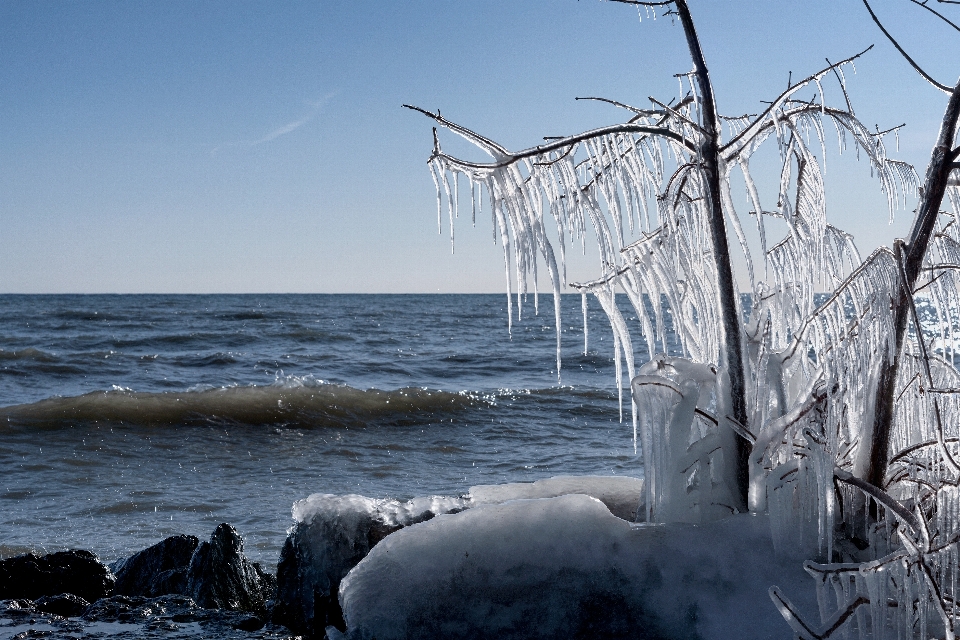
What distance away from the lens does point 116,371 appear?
15.0 m

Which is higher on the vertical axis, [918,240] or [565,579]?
[918,240]

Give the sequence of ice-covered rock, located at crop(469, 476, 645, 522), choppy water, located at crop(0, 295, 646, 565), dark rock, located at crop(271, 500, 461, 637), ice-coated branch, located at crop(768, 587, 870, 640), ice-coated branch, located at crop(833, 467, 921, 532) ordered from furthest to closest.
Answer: choppy water, located at crop(0, 295, 646, 565) < ice-covered rock, located at crop(469, 476, 645, 522) < dark rock, located at crop(271, 500, 461, 637) < ice-coated branch, located at crop(833, 467, 921, 532) < ice-coated branch, located at crop(768, 587, 870, 640)

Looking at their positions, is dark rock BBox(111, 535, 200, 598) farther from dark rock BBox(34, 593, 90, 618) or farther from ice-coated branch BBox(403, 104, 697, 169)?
ice-coated branch BBox(403, 104, 697, 169)

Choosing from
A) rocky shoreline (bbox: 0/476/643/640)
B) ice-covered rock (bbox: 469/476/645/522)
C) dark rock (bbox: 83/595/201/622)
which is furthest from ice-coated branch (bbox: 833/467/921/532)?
dark rock (bbox: 83/595/201/622)

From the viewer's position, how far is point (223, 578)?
3.62 metres

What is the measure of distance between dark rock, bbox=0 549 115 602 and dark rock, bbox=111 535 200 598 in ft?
0.30

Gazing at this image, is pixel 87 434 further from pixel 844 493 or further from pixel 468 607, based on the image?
pixel 844 493

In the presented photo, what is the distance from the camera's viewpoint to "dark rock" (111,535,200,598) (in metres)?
3.73

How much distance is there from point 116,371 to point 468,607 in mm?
14177

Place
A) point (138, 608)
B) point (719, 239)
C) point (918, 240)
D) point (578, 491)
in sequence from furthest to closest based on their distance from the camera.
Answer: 1. point (138, 608)
2. point (578, 491)
3. point (719, 239)
4. point (918, 240)

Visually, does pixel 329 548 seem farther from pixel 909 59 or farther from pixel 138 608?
pixel 909 59

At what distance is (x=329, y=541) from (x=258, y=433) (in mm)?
6724

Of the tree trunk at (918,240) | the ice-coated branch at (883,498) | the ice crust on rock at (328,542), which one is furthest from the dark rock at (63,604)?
the tree trunk at (918,240)

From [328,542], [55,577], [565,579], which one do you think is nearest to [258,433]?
[55,577]
